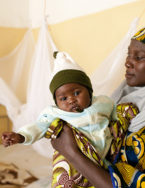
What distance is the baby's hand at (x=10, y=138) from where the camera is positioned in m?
0.72

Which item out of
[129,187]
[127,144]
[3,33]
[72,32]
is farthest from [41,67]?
[129,187]

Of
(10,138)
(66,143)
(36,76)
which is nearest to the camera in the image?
(10,138)

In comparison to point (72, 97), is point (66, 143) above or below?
below

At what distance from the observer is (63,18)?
7.28ft

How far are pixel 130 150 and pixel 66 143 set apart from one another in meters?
0.25

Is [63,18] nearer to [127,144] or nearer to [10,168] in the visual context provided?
[10,168]

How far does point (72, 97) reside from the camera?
0.87 meters

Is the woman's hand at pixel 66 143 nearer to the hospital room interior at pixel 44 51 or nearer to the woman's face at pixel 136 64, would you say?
the woman's face at pixel 136 64

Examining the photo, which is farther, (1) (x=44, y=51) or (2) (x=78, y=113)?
(1) (x=44, y=51)

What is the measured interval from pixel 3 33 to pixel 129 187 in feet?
7.35

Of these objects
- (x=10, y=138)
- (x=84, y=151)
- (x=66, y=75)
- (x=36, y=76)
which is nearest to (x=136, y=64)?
(x=66, y=75)

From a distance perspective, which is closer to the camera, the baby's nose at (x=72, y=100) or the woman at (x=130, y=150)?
the woman at (x=130, y=150)

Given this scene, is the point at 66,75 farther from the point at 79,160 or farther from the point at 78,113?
the point at 79,160

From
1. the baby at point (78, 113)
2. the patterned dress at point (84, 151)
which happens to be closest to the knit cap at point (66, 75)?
the baby at point (78, 113)
